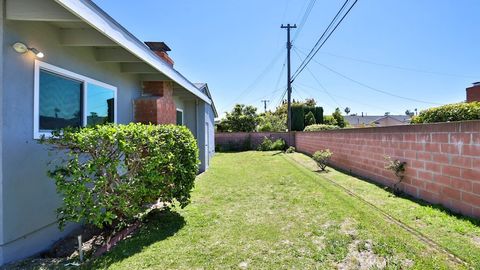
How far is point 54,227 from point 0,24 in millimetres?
2843

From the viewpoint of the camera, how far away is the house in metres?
3.38

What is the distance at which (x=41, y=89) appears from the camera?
158 inches

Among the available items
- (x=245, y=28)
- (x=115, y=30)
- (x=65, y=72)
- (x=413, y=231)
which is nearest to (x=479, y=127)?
(x=413, y=231)

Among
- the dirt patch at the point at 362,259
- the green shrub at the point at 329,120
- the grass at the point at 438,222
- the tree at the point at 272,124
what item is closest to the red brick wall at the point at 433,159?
the grass at the point at 438,222

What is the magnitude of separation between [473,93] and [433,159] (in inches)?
775

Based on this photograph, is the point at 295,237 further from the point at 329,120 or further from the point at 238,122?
the point at 329,120

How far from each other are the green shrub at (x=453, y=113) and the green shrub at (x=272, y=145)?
14.3m

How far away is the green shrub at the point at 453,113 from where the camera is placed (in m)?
8.05

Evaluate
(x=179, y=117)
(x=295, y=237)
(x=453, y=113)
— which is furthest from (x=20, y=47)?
(x=453, y=113)

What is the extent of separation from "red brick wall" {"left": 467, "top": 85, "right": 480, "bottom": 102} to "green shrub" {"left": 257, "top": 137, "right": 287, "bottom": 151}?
13.5 m

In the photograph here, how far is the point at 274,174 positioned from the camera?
34.9 ft

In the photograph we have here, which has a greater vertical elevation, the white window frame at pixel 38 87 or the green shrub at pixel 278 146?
the white window frame at pixel 38 87

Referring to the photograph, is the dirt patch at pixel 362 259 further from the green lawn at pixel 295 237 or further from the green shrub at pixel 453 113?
the green shrub at pixel 453 113

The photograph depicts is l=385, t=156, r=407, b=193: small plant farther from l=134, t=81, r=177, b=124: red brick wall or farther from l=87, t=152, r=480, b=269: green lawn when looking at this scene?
l=134, t=81, r=177, b=124: red brick wall
